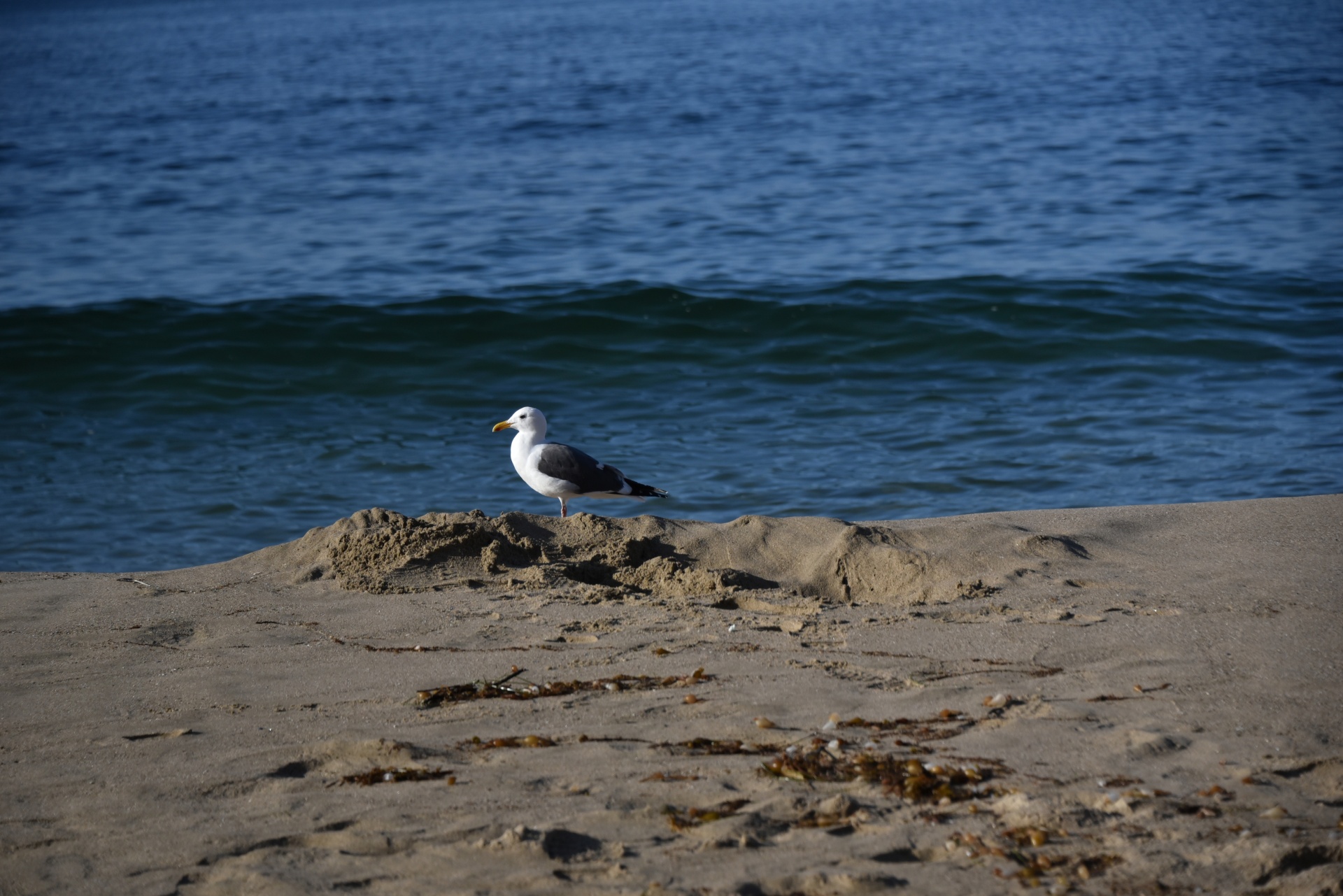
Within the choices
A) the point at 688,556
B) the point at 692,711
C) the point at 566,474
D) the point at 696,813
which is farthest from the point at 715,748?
the point at 566,474

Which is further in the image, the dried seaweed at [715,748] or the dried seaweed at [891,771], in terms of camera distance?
the dried seaweed at [715,748]

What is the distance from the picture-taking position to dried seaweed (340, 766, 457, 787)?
9.31ft

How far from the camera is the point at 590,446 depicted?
26.0 feet

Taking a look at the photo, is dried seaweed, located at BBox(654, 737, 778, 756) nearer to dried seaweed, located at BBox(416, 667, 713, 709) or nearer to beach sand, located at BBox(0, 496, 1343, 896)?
beach sand, located at BBox(0, 496, 1343, 896)

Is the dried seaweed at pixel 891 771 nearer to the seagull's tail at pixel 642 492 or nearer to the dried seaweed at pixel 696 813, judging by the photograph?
the dried seaweed at pixel 696 813

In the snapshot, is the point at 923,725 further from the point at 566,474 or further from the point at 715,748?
the point at 566,474

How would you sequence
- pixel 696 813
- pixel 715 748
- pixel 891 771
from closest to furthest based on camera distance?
pixel 696 813, pixel 891 771, pixel 715 748

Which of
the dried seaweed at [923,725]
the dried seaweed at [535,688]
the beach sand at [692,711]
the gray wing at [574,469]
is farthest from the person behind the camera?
the gray wing at [574,469]

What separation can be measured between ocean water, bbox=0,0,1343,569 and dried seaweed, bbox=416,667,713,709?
307 cm

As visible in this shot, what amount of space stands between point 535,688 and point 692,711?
1.70 ft

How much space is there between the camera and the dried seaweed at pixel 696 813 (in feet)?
8.48

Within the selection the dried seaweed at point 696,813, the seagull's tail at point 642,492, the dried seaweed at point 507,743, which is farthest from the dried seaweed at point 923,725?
the seagull's tail at point 642,492

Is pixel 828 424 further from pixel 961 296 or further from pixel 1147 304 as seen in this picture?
pixel 1147 304

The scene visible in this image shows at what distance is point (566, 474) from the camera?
221 inches
